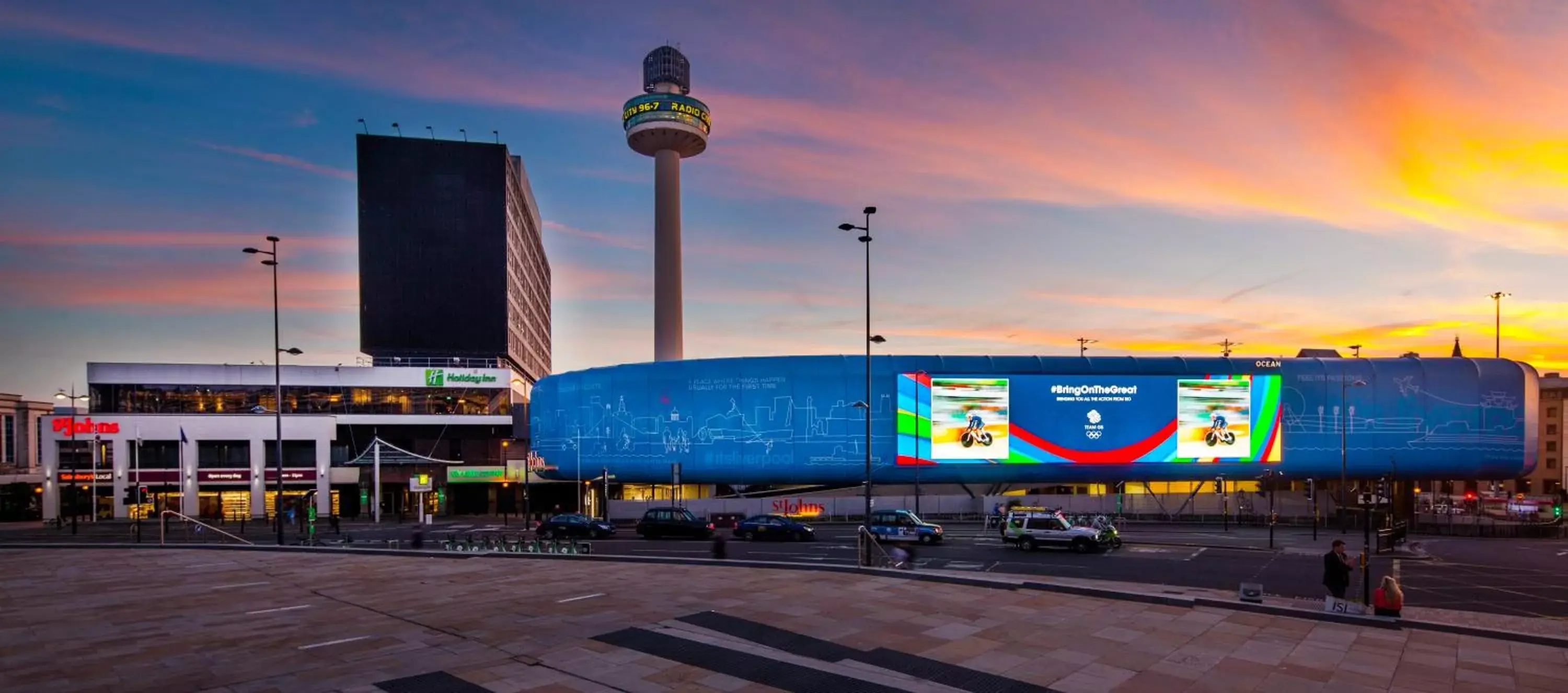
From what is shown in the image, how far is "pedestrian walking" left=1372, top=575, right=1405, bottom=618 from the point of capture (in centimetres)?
1680

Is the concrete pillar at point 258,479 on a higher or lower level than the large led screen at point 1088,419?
lower

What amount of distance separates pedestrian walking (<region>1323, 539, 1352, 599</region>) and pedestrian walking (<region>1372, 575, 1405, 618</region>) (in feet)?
2.01

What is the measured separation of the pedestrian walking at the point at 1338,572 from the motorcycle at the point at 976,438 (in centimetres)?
4642

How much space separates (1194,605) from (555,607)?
15.2m

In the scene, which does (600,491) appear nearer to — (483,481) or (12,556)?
(483,481)

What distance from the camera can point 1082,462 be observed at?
214 feet

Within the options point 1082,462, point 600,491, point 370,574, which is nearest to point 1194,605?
point 370,574

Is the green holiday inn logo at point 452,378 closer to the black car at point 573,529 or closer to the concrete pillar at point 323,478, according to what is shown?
the concrete pillar at point 323,478

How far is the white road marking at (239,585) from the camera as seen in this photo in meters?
22.0

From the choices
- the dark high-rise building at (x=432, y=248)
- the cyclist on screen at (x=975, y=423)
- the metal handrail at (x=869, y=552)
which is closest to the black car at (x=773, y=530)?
the metal handrail at (x=869, y=552)

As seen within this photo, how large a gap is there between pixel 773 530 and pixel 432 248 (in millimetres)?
77908

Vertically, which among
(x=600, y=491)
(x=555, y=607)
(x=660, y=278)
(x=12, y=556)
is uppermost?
(x=660, y=278)


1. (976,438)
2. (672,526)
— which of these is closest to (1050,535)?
(672,526)

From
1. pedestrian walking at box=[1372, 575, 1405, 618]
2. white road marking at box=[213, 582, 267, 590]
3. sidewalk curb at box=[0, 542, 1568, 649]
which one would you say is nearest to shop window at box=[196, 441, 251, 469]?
sidewalk curb at box=[0, 542, 1568, 649]
